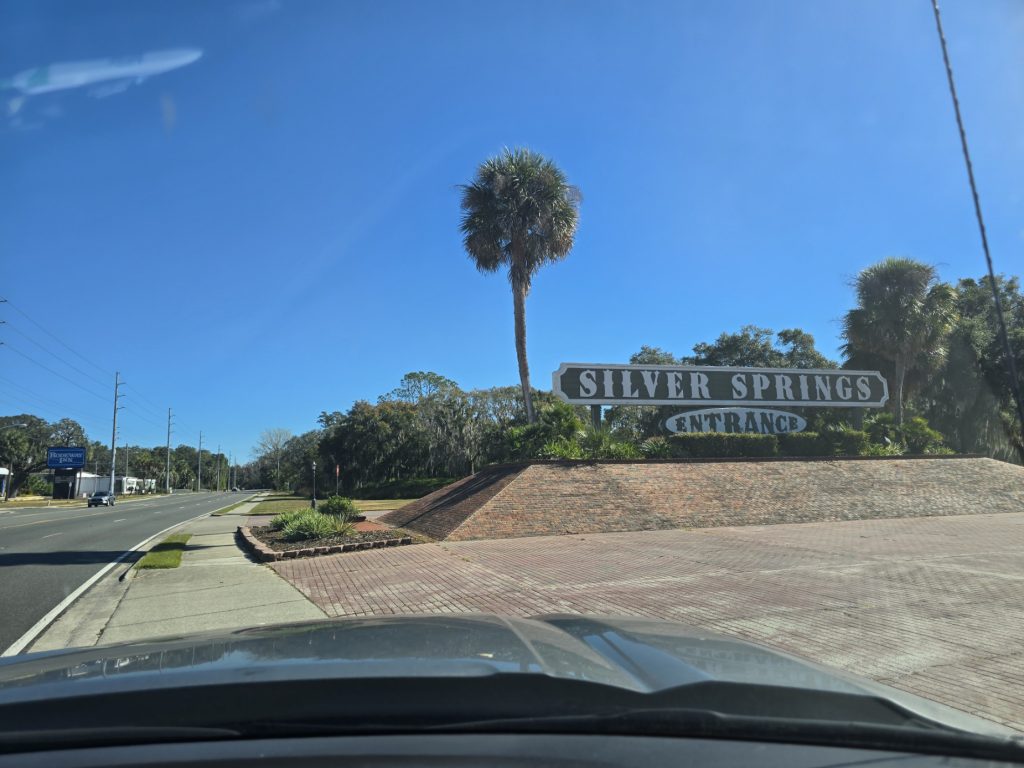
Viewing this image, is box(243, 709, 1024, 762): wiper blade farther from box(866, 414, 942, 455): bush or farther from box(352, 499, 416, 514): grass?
box(866, 414, 942, 455): bush

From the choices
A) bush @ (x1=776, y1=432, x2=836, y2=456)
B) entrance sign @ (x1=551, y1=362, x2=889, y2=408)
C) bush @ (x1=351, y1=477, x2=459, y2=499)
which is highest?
entrance sign @ (x1=551, y1=362, x2=889, y2=408)

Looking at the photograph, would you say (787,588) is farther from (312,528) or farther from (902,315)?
(902,315)

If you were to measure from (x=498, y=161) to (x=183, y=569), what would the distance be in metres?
21.4

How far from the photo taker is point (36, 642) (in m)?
7.13

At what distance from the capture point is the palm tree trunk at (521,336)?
26472 millimetres

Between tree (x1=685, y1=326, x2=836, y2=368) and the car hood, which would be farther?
tree (x1=685, y1=326, x2=836, y2=368)

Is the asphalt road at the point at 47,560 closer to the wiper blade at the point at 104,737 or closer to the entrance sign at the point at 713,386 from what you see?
the wiper blade at the point at 104,737

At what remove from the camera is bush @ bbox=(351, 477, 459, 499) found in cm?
4316

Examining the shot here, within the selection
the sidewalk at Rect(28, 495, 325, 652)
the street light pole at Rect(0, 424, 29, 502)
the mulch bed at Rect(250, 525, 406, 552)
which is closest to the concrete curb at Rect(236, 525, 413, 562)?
the mulch bed at Rect(250, 525, 406, 552)

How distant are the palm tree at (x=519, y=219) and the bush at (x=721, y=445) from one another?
6.35 metres

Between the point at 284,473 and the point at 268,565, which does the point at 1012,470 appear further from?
the point at 284,473

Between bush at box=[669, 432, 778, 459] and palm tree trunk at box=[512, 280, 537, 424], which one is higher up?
palm tree trunk at box=[512, 280, 537, 424]

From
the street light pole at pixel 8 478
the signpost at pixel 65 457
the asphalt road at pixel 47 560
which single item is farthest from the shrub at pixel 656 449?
the street light pole at pixel 8 478

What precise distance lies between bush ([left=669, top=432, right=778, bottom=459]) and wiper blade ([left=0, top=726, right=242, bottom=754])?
74.8ft
